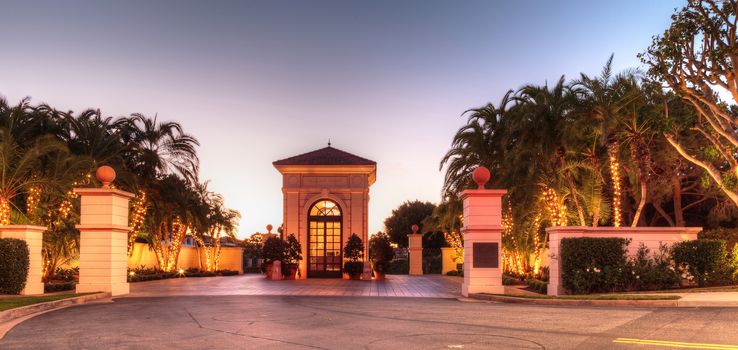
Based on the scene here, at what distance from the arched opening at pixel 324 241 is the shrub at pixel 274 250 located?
261 cm

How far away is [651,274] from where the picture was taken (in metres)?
17.2

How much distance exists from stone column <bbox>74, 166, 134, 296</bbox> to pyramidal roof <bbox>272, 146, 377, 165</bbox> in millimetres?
15438

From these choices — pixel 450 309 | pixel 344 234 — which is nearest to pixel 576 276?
pixel 450 309

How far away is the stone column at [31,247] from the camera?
18406mm

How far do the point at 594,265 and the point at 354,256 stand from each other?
16.7 m

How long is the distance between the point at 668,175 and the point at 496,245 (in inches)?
437

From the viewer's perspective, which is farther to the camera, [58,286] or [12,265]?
[58,286]

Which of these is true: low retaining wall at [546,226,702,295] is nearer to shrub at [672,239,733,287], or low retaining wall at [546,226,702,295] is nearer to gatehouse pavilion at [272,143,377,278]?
shrub at [672,239,733,287]

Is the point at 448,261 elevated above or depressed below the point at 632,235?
below

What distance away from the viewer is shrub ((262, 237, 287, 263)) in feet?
105

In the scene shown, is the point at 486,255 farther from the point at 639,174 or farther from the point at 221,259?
the point at 221,259

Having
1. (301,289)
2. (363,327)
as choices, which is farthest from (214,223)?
(363,327)

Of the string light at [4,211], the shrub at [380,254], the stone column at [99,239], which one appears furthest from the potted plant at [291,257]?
the string light at [4,211]

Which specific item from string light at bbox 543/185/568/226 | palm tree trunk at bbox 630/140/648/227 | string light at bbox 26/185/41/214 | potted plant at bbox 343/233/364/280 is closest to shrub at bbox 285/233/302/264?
potted plant at bbox 343/233/364/280
